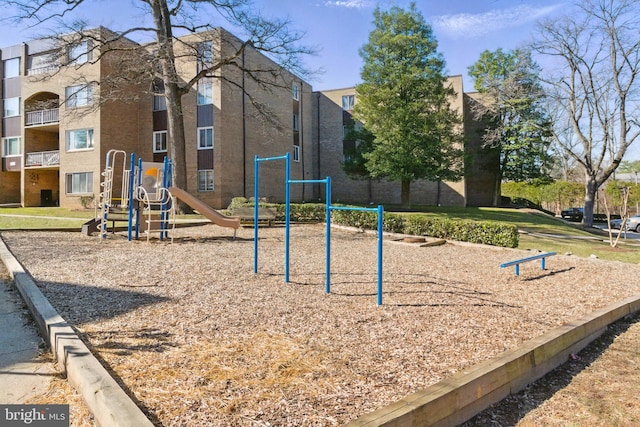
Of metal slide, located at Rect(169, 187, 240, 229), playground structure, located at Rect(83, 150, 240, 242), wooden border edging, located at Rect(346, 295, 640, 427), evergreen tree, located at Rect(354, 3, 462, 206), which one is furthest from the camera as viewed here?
evergreen tree, located at Rect(354, 3, 462, 206)

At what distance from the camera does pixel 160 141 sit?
27766mm

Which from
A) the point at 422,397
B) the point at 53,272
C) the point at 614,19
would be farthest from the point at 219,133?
the point at 422,397

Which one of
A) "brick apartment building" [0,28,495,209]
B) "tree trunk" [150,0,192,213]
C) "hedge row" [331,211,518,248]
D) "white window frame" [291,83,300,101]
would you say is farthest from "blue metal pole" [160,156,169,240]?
"white window frame" [291,83,300,101]

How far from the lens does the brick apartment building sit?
26.1 meters

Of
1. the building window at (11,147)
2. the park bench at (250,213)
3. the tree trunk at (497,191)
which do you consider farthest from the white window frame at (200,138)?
the tree trunk at (497,191)

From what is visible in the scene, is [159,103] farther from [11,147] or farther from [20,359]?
[20,359]

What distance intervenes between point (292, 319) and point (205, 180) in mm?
22643

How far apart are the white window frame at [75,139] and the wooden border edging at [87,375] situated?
81.5ft

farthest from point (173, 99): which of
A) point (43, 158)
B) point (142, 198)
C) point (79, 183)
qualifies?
point (43, 158)

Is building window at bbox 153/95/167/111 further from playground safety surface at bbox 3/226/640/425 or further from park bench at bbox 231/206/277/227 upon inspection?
playground safety surface at bbox 3/226/640/425

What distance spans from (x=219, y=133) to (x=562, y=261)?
20706 mm

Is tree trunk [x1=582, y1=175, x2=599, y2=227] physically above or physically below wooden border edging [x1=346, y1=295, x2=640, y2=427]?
above

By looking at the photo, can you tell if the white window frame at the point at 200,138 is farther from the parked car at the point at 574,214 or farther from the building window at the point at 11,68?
the parked car at the point at 574,214

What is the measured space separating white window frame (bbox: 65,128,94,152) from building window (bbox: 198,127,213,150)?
272 inches
